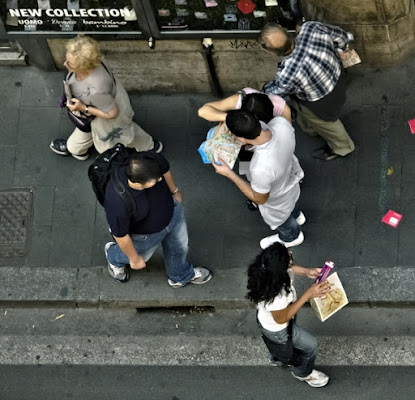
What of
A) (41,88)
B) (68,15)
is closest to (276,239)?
(68,15)

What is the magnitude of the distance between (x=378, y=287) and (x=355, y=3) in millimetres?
2576

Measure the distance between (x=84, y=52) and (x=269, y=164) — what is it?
176 centimetres

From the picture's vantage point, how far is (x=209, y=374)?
709cm

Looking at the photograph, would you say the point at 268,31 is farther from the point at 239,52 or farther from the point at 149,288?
the point at 149,288

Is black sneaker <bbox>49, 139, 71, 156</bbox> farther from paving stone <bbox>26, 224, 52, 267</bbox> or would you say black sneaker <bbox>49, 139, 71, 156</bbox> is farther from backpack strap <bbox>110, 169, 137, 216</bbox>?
backpack strap <bbox>110, 169, 137, 216</bbox>

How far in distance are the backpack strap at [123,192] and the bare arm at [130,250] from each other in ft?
0.89

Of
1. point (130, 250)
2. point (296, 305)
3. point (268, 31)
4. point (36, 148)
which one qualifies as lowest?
point (36, 148)

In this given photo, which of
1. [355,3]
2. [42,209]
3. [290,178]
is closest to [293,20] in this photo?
[355,3]

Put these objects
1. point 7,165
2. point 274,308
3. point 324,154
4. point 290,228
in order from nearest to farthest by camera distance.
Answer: point 274,308 < point 290,228 < point 324,154 < point 7,165

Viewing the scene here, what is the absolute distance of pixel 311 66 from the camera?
6.25m

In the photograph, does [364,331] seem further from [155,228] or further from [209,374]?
[155,228]

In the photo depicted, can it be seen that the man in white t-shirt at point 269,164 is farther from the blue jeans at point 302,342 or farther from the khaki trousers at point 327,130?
the blue jeans at point 302,342

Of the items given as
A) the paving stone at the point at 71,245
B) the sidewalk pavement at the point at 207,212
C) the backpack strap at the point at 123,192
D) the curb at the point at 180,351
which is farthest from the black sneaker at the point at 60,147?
the backpack strap at the point at 123,192

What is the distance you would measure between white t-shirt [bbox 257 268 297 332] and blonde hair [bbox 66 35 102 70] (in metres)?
2.32
